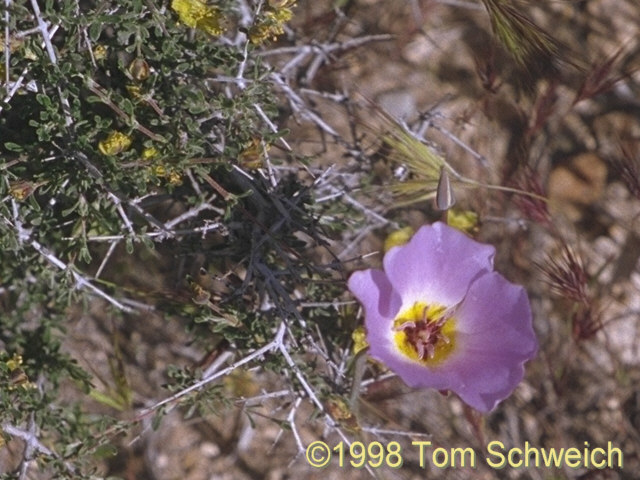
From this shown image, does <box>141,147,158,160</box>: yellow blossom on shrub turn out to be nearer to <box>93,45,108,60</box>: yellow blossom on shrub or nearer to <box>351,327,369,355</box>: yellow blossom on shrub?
<box>93,45,108,60</box>: yellow blossom on shrub

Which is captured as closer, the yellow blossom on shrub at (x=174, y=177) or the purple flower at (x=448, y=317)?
the purple flower at (x=448, y=317)

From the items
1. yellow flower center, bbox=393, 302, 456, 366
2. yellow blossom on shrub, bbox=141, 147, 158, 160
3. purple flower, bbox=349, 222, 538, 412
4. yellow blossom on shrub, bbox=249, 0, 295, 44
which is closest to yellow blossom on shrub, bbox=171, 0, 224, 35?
Result: yellow blossom on shrub, bbox=249, 0, 295, 44

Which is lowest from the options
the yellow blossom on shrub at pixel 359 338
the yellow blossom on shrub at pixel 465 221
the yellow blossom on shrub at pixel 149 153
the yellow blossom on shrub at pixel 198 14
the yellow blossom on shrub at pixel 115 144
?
the yellow blossom on shrub at pixel 359 338

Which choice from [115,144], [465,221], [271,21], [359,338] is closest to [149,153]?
[115,144]

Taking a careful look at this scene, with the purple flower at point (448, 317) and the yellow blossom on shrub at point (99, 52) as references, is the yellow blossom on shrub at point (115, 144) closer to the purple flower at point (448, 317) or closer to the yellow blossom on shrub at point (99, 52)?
the yellow blossom on shrub at point (99, 52)

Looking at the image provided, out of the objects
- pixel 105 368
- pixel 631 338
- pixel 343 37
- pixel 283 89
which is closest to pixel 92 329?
pixel 105 368

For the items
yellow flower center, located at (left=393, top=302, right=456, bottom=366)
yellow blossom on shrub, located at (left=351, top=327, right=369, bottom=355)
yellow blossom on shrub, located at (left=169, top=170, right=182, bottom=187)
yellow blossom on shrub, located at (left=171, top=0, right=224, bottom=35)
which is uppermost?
yellow blossom on shrub, located at (left=171, top=0, right=224, bottom=35)

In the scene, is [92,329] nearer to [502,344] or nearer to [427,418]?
[427,418]

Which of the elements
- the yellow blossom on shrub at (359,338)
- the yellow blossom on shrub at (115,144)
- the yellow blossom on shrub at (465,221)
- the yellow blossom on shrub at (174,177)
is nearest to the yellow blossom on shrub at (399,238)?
the yellow blossom on shrub at (465,221)
